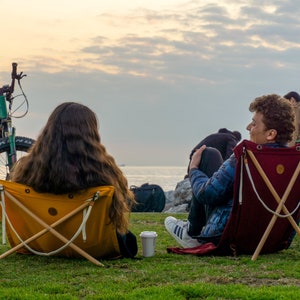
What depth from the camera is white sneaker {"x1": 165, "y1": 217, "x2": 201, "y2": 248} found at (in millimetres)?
6582

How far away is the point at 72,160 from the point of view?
567cm

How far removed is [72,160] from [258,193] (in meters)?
1.58

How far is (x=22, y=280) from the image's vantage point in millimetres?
4965

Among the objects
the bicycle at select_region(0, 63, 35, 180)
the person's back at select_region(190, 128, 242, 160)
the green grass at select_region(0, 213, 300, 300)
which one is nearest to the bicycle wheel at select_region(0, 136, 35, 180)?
the bicycle at select_region(0, 63, 35, 180)

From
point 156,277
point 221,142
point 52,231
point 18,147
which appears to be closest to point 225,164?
point 156,277

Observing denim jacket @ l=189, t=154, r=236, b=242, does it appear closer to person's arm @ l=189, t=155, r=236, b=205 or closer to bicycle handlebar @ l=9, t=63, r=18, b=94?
person's arm @ l=189, t=155, r=236, b=205

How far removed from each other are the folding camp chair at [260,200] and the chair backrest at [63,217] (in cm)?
96

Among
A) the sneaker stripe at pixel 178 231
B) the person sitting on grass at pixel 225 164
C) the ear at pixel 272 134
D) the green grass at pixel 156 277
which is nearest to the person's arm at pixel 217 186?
the person sitting on grass at pixel 225 164

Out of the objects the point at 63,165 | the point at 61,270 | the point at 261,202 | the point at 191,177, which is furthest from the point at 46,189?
the point at 261,202

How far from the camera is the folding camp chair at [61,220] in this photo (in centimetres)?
560

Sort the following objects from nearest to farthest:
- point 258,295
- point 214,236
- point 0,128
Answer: point 258,295
point 214,236
point 0,128

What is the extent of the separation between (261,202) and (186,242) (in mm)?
1031

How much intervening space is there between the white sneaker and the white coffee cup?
21.6 inches

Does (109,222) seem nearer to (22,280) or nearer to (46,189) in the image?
(46,189)
